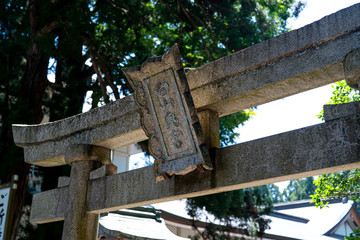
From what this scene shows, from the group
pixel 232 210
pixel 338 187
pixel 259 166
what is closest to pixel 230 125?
pixel 232 210

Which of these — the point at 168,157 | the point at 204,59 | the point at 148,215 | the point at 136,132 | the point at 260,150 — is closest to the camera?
the point at 260,150

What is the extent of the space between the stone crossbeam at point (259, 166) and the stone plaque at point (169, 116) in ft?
0.68

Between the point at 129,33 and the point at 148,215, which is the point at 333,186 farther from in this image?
the point at 129,33

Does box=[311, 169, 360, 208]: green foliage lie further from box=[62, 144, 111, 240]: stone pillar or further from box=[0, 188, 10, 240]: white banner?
box=[0, 188, 10, 240]: white banner

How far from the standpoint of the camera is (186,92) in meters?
3.83

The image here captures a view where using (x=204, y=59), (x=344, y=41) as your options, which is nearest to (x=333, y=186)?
(x=344, y=41)

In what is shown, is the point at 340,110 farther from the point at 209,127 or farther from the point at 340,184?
the point at 340,184

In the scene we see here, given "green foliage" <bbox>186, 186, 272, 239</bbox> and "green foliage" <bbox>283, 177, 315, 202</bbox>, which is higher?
"green foliage" <bbox>283, 177, 315, 202</bbox>

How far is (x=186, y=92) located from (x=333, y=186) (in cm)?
320

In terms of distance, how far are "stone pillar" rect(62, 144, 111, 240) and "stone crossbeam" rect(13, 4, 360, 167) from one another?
0.14m

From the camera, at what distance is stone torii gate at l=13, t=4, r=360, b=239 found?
336 centimetres

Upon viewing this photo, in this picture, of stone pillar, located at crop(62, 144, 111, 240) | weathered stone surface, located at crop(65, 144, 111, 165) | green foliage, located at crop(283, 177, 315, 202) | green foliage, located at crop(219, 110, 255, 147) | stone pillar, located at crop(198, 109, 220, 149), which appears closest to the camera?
stone pillar, located at crop(198, 109, 220, 149)

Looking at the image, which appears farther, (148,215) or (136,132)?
(148,215)

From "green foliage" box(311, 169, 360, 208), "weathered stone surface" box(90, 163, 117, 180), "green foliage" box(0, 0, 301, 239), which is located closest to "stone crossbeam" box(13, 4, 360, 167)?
"weathered stone surface" box(90, 163, 117, 180)
